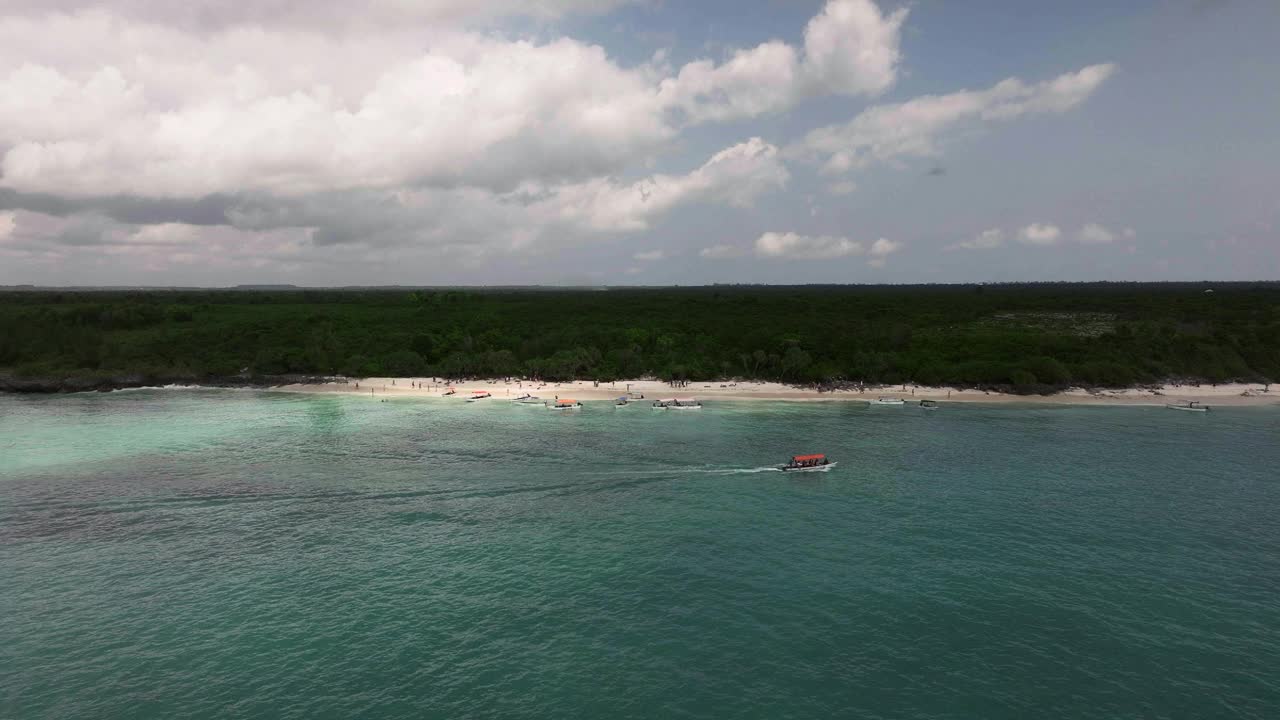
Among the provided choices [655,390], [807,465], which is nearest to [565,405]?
[655,390]

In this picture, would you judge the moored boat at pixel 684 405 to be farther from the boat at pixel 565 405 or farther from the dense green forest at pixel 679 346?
the dense green forest at pixel 679 346

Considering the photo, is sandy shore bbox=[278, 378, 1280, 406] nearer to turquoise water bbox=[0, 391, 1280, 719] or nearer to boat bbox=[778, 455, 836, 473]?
turquoise water bbox=[0, 391, 1280, 719]

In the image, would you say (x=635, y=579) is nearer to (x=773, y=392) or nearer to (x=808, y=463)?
(x=808, y=463)

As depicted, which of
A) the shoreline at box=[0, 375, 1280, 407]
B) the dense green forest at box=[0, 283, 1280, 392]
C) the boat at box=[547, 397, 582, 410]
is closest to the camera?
the boat at box=[547, 397, 582, 410]

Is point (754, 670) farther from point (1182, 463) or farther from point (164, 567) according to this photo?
point (1182, 463)

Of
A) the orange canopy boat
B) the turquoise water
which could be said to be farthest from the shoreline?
the orange canopy boat

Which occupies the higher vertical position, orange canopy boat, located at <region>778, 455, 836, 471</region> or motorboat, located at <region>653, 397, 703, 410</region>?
motorboat, located at <region>653, 397, 703, 410</region>

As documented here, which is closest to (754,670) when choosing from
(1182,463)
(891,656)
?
(891,656)
